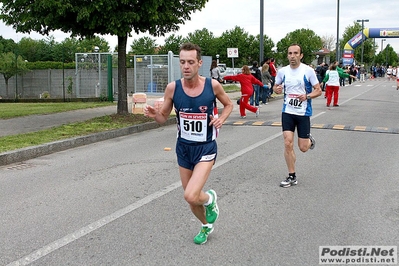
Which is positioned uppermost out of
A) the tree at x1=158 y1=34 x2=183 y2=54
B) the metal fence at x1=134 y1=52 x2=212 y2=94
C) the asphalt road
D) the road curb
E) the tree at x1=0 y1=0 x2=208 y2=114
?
the tree at x1=158 y1=34 x2=183 y2=54

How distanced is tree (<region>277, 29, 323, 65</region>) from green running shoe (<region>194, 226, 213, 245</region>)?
69.6 m

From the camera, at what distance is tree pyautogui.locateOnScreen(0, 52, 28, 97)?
76.7 ft

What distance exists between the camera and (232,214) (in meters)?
5.75

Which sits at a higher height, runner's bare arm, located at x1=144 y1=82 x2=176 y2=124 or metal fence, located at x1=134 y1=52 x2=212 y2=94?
metal fence, located at x1=134 y1=52 x2=212 y2=94

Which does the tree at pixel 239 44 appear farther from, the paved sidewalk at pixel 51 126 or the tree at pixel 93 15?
the tree at pixel 93 15

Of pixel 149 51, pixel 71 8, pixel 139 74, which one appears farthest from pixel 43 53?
pixel 71 8

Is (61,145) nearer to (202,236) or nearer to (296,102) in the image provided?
(296,102)

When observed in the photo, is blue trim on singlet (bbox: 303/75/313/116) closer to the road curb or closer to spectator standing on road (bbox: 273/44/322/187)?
spectator standing on road (bbox: 273/44/322/187)

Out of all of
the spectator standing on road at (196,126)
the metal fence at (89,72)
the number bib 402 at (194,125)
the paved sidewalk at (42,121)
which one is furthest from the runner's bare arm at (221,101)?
the metal fence at (89,72)

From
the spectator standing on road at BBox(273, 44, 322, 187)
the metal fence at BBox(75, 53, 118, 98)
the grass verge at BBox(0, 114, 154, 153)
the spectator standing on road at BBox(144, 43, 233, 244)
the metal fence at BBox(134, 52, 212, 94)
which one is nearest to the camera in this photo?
the spectator standing on road at BBox(144, 43, 233, 244)

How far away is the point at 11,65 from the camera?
23688mm

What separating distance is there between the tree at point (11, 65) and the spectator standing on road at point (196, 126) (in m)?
20.3

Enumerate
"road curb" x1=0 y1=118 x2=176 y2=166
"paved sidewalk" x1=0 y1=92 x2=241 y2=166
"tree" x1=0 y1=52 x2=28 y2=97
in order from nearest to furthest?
"road curb" x1=0 y1=118 x2=176 y2=166
"paved sidewalk" x1=0 y1=92 x2=241 y2=166
"tree" x1=0 y1=52 x2=28 y2=97

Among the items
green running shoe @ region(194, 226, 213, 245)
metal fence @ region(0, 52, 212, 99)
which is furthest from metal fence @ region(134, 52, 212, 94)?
green running shoe @ region(194, 226, 213, 245)
